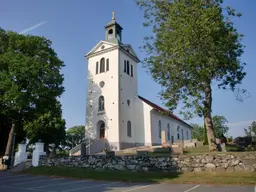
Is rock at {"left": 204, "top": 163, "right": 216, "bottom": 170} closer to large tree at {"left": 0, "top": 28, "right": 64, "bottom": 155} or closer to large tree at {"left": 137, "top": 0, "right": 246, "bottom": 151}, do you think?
large tree at {"left": 137, "top": 0, "right": 246, "bottom": 151}

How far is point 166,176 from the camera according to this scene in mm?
14336

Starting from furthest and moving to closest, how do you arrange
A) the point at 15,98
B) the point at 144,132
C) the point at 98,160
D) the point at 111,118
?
the point at 144,132 → the point at 111,118 → the point at 15,98 → the point at 98,160

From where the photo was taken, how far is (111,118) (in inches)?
1126

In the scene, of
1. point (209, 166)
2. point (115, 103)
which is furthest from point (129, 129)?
point (209, 166)

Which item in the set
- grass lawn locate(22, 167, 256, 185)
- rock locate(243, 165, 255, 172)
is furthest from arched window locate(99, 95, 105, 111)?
rock locate(243, 165, 255, 172)

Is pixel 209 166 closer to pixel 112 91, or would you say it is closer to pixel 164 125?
pixel 112 91

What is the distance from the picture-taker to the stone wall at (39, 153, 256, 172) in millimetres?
13961

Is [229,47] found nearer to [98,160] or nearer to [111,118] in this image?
[98,160]

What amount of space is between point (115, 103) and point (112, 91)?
74.8 inches

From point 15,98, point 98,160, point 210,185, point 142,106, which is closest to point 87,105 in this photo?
point 142,106

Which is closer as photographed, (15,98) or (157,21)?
(157,21)

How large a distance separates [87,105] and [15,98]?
10.8 m

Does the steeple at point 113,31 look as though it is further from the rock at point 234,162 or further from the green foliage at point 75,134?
the green foliage at point 75,134

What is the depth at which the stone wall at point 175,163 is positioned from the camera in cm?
1396
